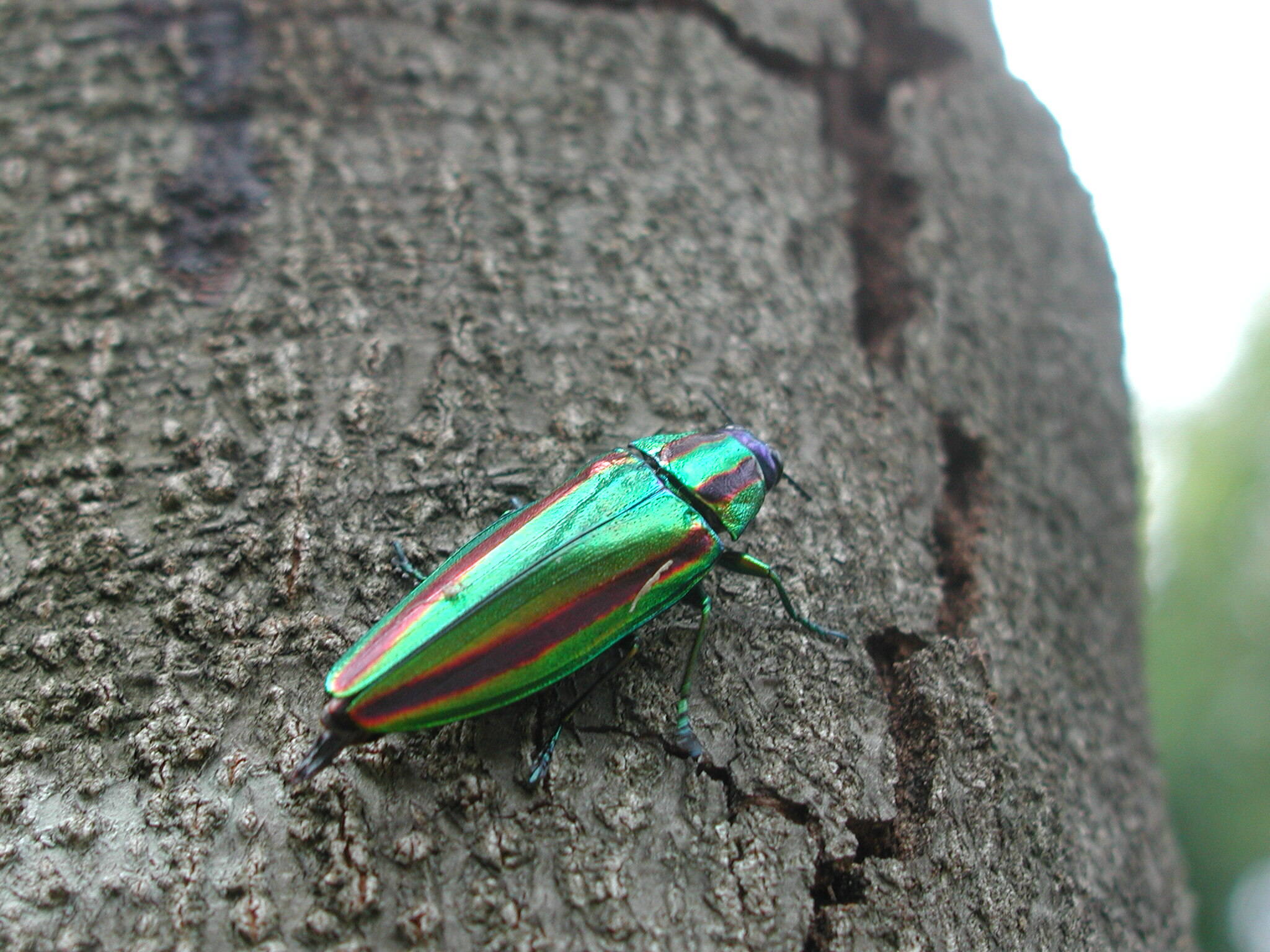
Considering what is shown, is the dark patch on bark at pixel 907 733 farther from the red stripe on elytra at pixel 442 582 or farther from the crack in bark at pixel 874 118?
the crack in bark at pixel 874 118

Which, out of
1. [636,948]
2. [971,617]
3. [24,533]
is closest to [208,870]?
[636,948]

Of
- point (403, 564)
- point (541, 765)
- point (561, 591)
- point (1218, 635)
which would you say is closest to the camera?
point (541, 765)

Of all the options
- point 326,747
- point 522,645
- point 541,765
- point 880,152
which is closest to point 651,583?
point 522,645

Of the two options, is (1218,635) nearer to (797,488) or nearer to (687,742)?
(797,488)

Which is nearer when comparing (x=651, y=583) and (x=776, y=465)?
(x=651, y=583)

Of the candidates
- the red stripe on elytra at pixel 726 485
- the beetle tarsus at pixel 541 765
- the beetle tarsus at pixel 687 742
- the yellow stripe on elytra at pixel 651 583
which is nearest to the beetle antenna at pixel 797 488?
the red stripe on elytra at pixel 726 485

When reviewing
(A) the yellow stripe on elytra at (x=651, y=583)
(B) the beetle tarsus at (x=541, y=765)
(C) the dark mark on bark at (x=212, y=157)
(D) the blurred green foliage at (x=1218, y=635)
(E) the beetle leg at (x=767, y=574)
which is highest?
(E) the beetle leg at (x=767, y=574)
